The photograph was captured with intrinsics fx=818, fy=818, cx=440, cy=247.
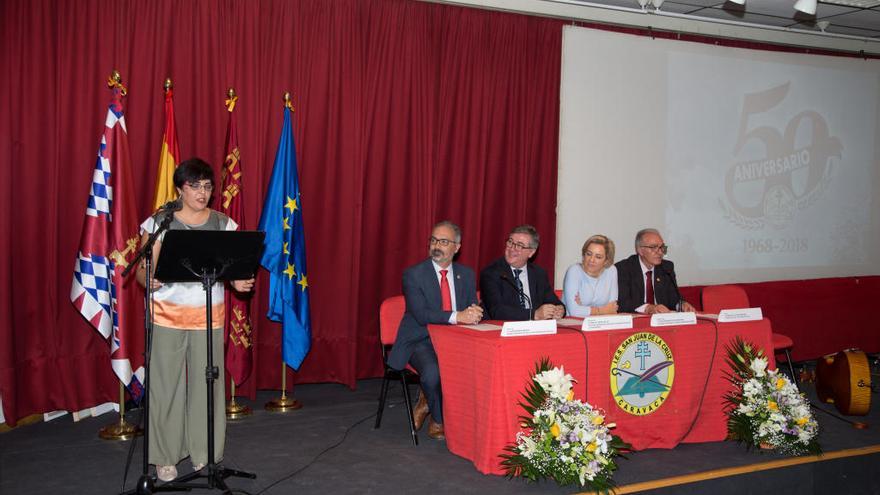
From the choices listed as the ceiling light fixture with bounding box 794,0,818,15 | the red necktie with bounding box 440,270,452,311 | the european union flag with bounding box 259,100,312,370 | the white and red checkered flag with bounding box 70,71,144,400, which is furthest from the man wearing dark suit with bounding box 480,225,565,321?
the ceiling light fixture with bounding box 794,0,818,15

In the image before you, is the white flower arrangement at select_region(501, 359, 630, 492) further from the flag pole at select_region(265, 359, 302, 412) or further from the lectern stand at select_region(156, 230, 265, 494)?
the flag pole at select_region(265, 359, 302, 412)

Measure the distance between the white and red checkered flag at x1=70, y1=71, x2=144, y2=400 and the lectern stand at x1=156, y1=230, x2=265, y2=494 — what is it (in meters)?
1.20

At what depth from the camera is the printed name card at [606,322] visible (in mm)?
4246

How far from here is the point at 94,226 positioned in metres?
4.62

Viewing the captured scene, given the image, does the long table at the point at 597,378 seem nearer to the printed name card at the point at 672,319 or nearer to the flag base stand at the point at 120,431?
the printed name card at the point at 672,319

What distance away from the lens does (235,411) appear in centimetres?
521

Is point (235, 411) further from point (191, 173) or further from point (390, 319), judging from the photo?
point (191, 173)

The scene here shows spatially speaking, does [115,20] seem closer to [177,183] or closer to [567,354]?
[177,183]

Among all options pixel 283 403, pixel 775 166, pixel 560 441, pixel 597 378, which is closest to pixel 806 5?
pixel 775 166

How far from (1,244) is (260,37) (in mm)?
2127

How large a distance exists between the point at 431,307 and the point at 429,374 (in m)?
0.38

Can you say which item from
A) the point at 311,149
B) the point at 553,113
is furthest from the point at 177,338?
the point at 553,113

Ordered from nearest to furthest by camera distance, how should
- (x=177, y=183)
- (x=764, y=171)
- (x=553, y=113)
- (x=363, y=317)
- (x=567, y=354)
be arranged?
(x=177, y=183) → (x=567, y=354) → (x=363, y=317) → (x=553, y=113) → (x=764, y=171)

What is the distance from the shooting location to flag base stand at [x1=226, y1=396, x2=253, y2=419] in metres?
5.19
